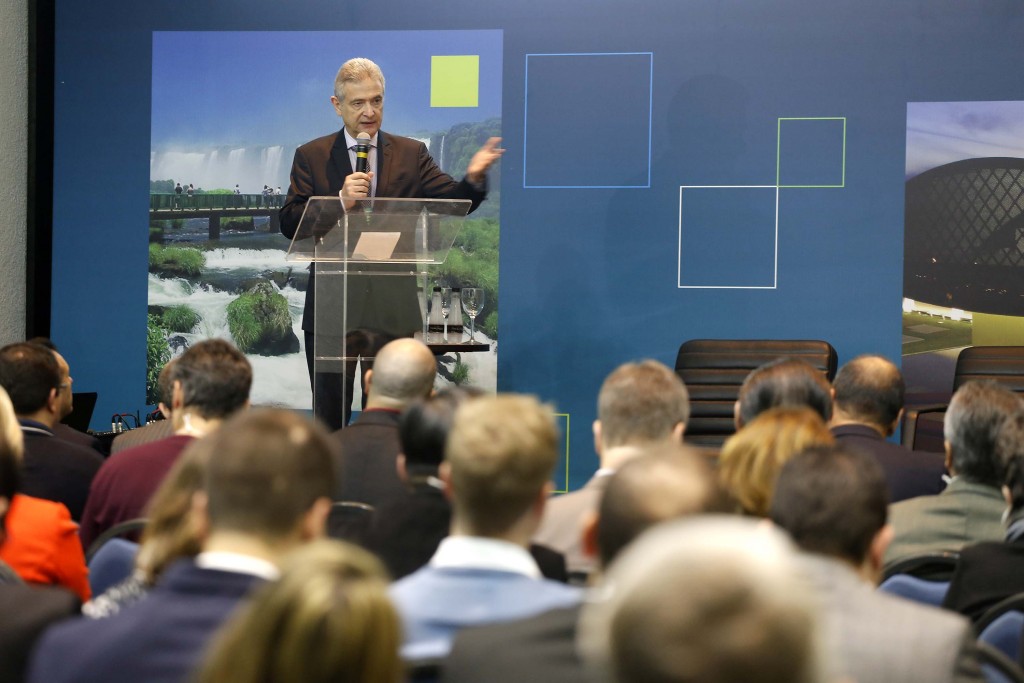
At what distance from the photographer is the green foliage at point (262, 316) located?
7191 millimetres

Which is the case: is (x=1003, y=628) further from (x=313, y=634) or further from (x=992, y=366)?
(x=992, y=366)

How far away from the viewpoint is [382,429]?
353cm

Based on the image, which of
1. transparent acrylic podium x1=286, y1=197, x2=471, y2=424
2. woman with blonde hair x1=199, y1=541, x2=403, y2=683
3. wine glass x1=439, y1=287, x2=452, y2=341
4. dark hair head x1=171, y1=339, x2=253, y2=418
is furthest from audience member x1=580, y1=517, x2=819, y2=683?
wine glass x1=439, y1=287, x2=452, y2=341

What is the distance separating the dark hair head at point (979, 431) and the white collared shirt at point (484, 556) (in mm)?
1546

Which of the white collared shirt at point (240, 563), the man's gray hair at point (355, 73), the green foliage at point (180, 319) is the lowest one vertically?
the white collared shirt at point (240, 563)

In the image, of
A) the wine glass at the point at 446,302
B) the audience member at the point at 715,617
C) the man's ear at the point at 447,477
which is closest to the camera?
the audience member at the point at 715,617

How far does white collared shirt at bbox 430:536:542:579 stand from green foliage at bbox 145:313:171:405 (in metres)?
5.71

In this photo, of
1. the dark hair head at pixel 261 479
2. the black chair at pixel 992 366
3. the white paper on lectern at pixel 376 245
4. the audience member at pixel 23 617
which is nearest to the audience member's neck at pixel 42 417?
the white paper on lectern at pixel 376 245

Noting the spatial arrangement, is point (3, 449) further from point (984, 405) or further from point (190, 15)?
point (190, 15)

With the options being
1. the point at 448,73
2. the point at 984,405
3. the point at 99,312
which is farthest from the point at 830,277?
the point at 99,312

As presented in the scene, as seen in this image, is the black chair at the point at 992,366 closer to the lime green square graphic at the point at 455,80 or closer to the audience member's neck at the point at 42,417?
the lime green square graphic at the point at 455,80

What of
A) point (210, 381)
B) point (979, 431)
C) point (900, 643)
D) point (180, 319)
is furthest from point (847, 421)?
point (180, 319)

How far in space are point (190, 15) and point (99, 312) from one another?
1.92 metres

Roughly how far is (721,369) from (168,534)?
3947 mm
